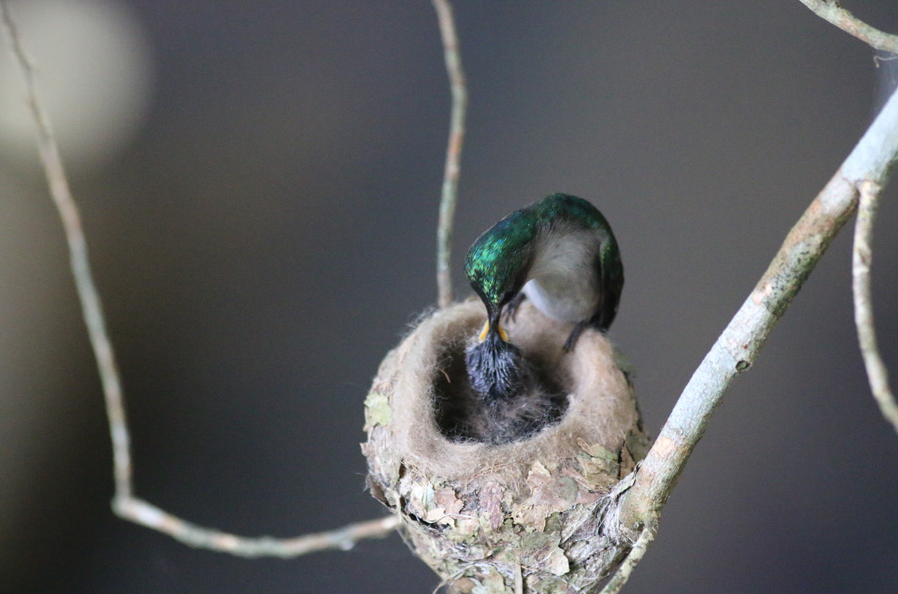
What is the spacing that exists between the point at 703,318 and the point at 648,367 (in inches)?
7.9

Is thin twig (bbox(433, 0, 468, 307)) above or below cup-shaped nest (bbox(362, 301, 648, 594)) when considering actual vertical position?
above

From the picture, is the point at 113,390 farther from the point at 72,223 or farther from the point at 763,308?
the point at 763,308

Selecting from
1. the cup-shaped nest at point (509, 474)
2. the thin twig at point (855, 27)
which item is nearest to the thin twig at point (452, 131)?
the cup-shaped nest at point (509, 474)

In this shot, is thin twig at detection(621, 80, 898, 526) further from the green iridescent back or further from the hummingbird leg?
the hummingbird leg

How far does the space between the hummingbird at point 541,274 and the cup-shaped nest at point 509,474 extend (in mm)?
63

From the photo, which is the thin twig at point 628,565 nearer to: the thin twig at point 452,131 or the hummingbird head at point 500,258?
the hummingbird head at point 500,258

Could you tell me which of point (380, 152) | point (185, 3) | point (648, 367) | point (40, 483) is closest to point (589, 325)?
point (648, 367)

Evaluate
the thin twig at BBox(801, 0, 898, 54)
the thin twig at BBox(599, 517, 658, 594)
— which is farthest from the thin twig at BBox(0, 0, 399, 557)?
the thin twig at BBox(801, 0, 898, 54)

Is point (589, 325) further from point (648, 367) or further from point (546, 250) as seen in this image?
point (648, 367)

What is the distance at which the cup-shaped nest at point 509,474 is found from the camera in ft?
3.57

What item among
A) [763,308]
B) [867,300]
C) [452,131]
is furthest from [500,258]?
[867,300]

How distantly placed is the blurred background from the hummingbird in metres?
0.61

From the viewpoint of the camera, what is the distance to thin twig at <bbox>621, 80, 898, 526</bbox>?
2.19 feet

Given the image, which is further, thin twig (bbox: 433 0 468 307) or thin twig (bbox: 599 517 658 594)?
thin twig (bbox: 433 0 468 307)
